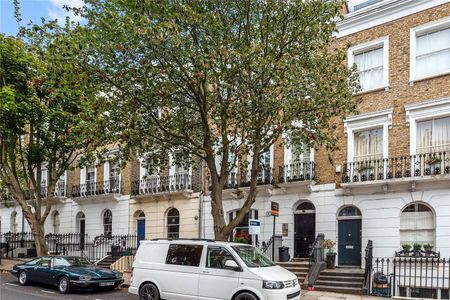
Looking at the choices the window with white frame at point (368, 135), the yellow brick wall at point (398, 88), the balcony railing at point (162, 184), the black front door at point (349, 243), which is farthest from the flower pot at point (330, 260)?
the balcony railing at point (162, 184)

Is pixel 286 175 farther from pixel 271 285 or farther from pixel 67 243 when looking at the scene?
pixel 67 243

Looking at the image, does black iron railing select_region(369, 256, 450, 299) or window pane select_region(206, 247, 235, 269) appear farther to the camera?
black iron railing select_region(369, 256, 450, 299)

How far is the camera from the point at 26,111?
18641 millimetres

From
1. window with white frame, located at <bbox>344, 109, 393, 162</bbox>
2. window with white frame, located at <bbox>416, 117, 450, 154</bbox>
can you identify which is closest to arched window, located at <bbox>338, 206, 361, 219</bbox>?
window with white frame, located at <bbox>344, 109, 393, 162</bbox>

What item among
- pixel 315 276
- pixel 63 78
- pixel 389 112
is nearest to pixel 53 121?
pixel 63 78

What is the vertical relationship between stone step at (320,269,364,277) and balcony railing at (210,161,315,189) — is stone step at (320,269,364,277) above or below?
below

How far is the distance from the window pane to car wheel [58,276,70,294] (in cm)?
563

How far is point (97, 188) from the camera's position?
27.8 meters

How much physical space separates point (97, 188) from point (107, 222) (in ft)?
6.96

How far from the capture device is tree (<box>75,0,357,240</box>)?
13.0 m

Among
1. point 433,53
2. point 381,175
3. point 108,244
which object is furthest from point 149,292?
point 108,244

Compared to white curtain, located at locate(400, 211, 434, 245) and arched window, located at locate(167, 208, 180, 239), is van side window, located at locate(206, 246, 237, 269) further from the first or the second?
arched window, located at locate(167, 208, 180, 239)

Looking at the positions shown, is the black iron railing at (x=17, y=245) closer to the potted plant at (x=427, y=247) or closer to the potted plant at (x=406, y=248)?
the potted plant at (x=406, y=248)

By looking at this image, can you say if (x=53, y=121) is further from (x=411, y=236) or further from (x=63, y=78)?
(x=411, y=236)
